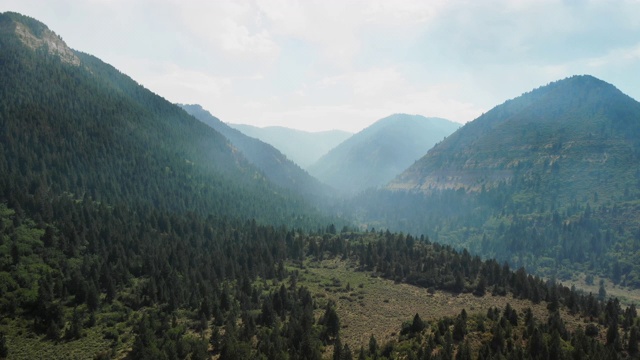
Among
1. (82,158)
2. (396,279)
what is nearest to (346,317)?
(396,279)

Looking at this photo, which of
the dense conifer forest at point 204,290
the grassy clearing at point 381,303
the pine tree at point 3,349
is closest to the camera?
the pine tree at point 3,349

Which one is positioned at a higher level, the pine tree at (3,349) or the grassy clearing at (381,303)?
the grassy clearing at (381,303)

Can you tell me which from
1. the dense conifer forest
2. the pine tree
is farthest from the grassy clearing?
the pine tree

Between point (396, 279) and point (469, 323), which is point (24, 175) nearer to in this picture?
point (396, 279)

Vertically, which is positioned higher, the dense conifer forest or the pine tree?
the dense conifer forest

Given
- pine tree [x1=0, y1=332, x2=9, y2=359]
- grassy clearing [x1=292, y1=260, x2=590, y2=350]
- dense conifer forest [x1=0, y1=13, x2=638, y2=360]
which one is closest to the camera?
pine tree [x1=0, y1=332, x2=9, y2=359]

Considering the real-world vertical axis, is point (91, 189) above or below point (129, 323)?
above

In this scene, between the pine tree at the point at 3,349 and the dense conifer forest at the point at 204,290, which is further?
the dense conifer forest at the point at 204,290

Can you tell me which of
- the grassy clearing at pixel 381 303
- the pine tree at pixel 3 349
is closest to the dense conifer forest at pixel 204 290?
the pine tree at pixel 3 349

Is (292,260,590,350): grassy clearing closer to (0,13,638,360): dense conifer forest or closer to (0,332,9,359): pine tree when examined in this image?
(0,13,638,360): dense conifer forest

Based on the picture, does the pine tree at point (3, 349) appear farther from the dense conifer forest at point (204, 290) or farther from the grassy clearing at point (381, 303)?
the grassy clearing at point (381, 303)

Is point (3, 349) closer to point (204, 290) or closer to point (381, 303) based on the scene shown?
point (204, 290)
